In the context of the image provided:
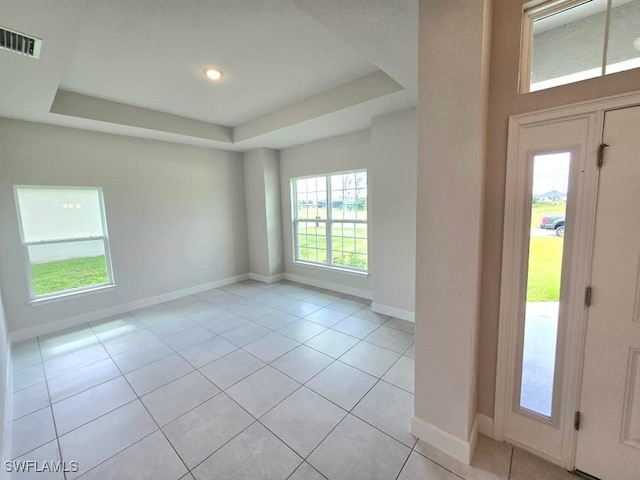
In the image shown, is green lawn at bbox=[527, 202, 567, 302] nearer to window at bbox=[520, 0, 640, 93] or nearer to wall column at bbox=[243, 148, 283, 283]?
window at bbox=[520, 0, 640, 93]

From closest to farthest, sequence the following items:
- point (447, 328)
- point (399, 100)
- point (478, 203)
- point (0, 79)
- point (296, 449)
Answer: point (478, 203), point (447, 328), point (296, 449), point (0, 79), point (399, 100)

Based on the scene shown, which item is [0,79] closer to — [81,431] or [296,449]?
[81,431]

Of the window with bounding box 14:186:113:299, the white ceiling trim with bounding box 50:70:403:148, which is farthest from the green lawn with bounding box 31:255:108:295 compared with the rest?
the white ceiling trim with bounding box 50:70:403:148

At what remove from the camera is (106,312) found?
3.82m

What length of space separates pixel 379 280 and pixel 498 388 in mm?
2117

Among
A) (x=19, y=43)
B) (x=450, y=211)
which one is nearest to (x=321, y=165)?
(x=450, y=211)

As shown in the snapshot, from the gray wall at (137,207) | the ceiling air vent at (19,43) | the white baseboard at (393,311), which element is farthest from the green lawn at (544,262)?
the gray wall at (137,207)

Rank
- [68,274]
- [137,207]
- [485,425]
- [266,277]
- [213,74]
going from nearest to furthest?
[485,425]
[213,74]
[68,274]
[137,207]
[266,277]

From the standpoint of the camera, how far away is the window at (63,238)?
3.28 meters

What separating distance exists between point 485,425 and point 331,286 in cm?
319

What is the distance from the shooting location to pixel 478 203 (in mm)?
1406

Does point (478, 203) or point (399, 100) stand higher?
point (399, 100)

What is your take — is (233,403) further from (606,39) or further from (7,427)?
(606,39)

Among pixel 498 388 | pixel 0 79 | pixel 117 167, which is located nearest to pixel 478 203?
pixel 498 388
